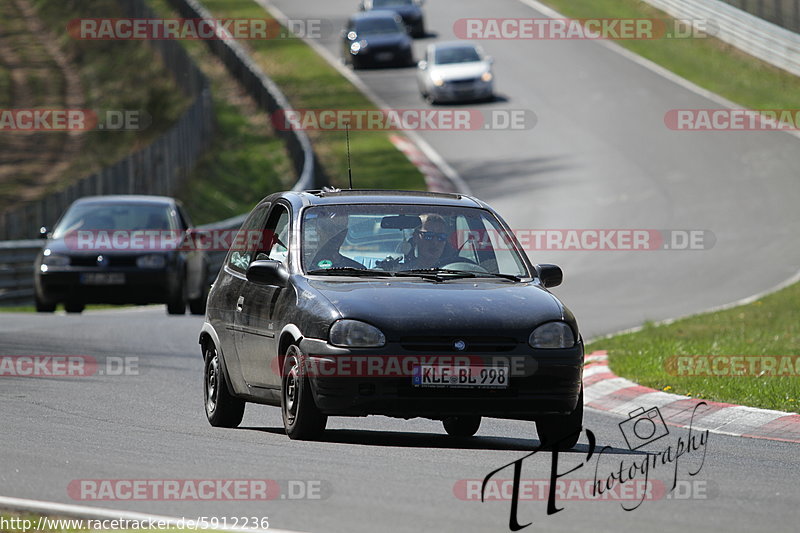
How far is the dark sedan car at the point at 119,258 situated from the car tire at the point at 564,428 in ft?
39.4

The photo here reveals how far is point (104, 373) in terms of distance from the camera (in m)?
14.0

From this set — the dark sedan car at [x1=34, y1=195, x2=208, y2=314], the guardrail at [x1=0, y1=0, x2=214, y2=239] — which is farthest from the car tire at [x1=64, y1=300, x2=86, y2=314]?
the guardrail at [x1=0, y1=0, x2=214, y2=239]

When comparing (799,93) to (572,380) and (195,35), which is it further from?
(572,380)

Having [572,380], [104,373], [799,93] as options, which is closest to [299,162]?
[799,93]

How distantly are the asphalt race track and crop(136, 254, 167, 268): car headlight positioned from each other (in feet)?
2.24

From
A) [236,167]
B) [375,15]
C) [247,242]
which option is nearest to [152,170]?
[236,167]

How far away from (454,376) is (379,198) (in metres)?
1.71

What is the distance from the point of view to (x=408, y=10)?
5356 centimetres

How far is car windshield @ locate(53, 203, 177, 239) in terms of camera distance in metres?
21.5

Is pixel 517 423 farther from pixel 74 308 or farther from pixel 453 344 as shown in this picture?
pixel 74 308

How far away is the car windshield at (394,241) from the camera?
9953 mm

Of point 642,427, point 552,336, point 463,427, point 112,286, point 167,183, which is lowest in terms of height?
point 167,183

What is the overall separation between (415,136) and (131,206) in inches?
812

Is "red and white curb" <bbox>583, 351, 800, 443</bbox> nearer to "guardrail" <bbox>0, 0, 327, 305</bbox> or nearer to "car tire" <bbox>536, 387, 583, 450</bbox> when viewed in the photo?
"car tire" <bbox>536, 387, 583, 450</bbox>
